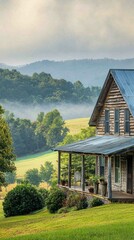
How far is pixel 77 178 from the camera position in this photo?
1928 inches

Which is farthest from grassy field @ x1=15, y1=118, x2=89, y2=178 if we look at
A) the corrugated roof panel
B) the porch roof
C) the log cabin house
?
the corrugated roof panel

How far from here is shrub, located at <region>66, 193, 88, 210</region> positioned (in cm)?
3966

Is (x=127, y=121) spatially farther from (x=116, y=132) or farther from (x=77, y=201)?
(x=77, y=201)

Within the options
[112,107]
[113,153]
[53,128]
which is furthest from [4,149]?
[53,128]

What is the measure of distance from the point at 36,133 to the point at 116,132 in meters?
151

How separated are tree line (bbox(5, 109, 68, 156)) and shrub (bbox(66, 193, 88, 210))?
142m

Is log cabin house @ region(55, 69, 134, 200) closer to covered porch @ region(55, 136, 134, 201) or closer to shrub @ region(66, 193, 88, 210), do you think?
covered porch @ region(55, 136, 134, 201)

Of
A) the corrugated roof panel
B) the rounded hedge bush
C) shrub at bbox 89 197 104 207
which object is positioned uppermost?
the corrugated roof panel

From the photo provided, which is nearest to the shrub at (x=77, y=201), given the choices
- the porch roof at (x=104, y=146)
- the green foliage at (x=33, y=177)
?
the porch roof at (x=104, y=146)

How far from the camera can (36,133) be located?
19475cm

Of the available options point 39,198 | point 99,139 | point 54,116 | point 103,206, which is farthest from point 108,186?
point 54,116

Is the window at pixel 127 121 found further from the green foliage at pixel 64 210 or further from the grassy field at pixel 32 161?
the grassy field at pixel 32 161

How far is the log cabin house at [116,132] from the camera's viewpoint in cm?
4084

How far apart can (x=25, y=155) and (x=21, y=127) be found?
9056 millimetres
